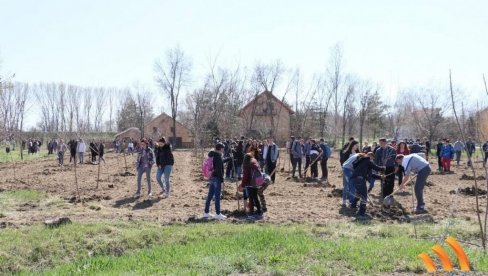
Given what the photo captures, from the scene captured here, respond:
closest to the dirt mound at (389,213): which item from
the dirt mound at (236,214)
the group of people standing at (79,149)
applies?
the dirt mound at (236,214)

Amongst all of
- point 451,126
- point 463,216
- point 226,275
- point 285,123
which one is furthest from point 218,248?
point 285,123

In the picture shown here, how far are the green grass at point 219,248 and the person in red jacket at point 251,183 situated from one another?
3.01 feet

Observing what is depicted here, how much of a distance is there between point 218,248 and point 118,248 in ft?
6.54

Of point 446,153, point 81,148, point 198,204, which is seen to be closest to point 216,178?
point 198,204

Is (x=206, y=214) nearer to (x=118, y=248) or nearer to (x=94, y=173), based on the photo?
(x=118, y=248)

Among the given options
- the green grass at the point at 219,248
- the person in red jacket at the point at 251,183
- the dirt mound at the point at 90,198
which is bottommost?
the green grass at the point at 219,248

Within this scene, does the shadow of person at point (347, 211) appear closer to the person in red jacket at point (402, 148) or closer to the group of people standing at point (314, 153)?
the person in red jacket at point (402, 148)

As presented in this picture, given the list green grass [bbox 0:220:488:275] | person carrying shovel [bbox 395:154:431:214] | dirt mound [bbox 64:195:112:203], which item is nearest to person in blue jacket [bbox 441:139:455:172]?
person carrying shovel [bbox 395:154:431:214]

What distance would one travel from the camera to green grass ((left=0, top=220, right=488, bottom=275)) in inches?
282

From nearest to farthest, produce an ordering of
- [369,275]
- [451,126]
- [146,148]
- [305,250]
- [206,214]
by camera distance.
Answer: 1. [369,275]
2. [305,250]
3. [206,214]
4. [146,148]
5. [451,126]

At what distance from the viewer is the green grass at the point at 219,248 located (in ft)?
23.5

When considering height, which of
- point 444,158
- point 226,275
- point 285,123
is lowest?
point 226,275

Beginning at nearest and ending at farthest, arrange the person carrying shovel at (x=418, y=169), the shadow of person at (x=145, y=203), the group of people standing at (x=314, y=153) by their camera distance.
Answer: the person carrying shovel at (x=418, y=169) → the shadow of person at (x=145, y=203) → the group of people standing at (x=314, y=153)

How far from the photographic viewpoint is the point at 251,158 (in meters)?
11.3
